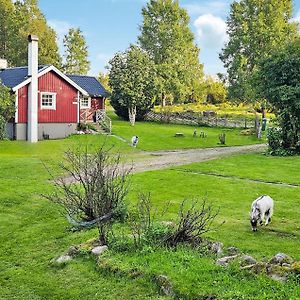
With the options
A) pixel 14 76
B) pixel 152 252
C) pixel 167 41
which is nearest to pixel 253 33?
pixel 167 41

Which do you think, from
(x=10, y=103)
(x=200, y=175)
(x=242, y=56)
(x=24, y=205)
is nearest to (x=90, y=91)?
(x=10, y=103)

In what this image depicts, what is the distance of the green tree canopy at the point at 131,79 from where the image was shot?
46094 millimetres

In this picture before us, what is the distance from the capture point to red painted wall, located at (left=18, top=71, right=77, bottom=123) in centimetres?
3494

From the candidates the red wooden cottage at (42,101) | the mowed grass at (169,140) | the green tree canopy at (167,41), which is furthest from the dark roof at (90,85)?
the green tree canopy at (167,41)

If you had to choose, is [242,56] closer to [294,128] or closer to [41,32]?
[294,128]

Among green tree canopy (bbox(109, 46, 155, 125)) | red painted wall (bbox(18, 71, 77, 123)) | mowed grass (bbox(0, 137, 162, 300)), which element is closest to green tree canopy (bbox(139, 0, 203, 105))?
green tree canopy (bbox(109, 46, 155, 125))

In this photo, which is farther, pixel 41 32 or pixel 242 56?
pixel 41 32

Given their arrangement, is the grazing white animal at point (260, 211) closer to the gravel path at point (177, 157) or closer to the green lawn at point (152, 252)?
the green lawn at point (152, 252)

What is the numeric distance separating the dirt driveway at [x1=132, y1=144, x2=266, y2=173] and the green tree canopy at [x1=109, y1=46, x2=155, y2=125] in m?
15.6

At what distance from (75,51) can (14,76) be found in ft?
78.3

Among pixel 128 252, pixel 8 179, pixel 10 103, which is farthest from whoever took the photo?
pixel 10 103

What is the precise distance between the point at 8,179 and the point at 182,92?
38209 millimetres

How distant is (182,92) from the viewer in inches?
2159

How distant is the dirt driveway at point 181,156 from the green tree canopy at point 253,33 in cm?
955
